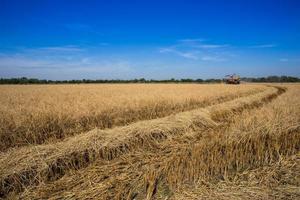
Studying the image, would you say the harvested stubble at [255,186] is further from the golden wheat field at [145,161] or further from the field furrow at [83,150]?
the field furrow at [83,150]

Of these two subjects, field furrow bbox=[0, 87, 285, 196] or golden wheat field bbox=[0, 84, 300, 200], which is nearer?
golden wheat field bbox=[0, 84, 300, 200]

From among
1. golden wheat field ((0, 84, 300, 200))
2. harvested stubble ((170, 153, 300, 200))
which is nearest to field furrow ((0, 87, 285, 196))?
golden wheat field ((0, 84, 300, 200))

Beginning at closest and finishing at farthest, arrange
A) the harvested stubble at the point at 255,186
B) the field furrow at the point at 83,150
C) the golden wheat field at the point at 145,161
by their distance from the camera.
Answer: the harvested stubble at the point at 255,186
the golden wheat field at the point at 145,161
the field furrow at the point at 83,150

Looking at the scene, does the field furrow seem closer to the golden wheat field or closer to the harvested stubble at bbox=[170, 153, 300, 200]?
the golden wheat field

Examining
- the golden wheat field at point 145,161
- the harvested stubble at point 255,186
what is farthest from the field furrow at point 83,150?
the harvested stubble at point 255,186

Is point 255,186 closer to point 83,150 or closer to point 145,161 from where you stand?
point 145,161

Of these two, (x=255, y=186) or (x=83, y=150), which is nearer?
(x=255, y=186)

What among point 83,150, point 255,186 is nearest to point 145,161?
point 83,150

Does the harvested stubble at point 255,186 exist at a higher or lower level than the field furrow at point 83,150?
lower

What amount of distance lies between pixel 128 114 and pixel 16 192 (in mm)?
6147

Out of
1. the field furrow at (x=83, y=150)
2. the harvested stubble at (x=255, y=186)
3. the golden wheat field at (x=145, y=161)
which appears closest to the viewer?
the harvested stubble at (x=255, y=186)

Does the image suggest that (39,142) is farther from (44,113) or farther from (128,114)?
(128,114)

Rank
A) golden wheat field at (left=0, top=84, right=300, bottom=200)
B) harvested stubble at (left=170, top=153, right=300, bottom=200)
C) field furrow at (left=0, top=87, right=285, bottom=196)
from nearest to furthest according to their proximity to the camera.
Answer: harvested stubble at (left=170, top=153, right=300, bottom=200)
golden wheat field at (left=0, top=84, right=300, bottom=200)
field furrow at (left=0, top=87, right=285, bottom=196)

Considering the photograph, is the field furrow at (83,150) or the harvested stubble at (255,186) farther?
the field furrow at (83,150)
